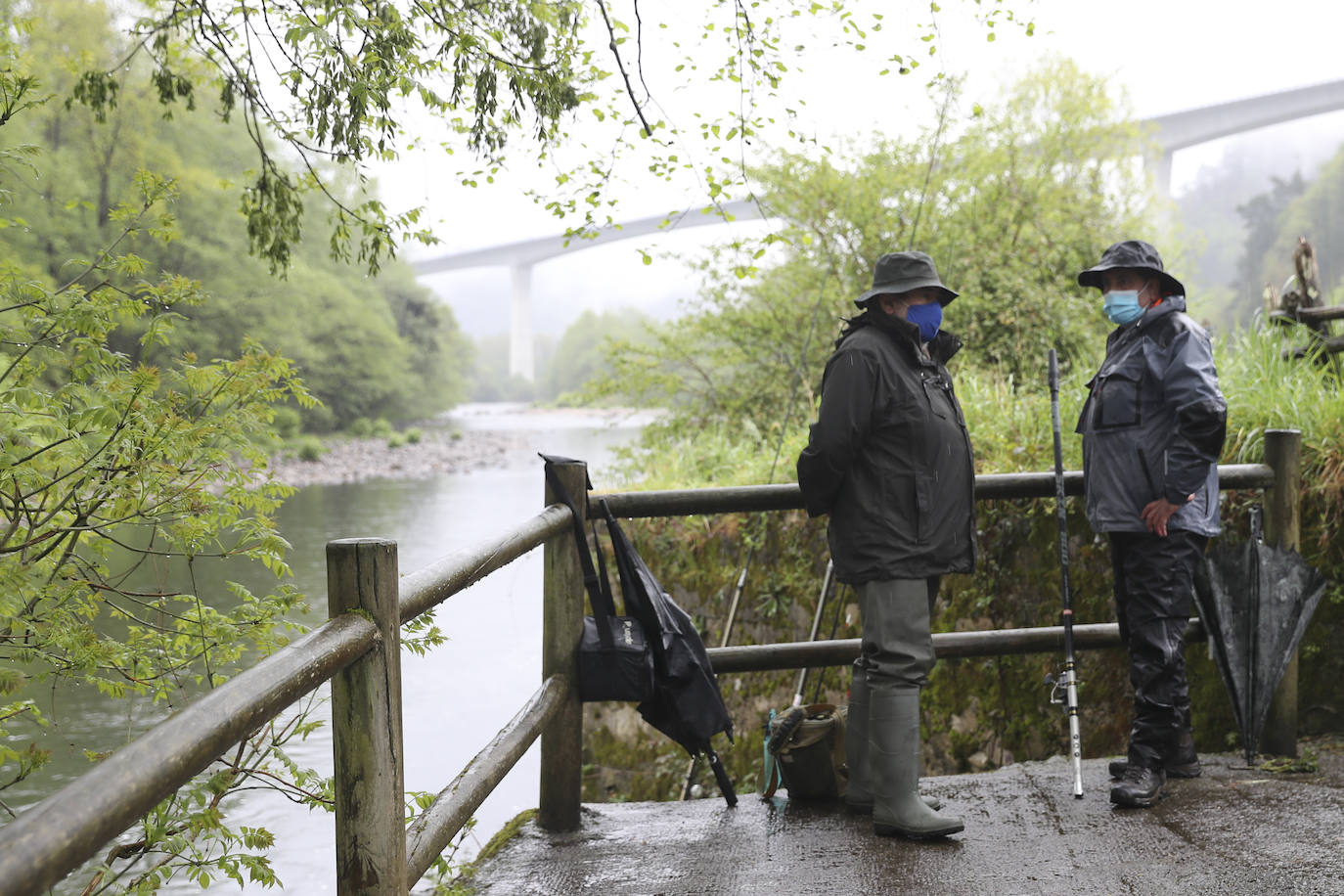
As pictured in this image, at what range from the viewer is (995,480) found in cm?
386

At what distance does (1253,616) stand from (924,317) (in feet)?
5.70

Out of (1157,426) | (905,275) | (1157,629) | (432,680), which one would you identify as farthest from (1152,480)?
(432,680)

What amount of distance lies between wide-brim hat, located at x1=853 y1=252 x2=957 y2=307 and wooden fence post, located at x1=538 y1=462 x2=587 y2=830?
1.09 m

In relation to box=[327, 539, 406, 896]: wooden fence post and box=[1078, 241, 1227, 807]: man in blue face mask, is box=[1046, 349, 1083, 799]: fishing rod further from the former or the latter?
box=[327, 539, 406, 896]: wooden fence post

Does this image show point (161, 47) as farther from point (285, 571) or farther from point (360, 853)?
point (360, 853)

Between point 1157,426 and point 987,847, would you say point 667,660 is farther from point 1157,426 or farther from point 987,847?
point 1157,426

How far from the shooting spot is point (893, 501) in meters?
3.25

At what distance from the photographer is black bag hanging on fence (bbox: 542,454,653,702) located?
11.1ft

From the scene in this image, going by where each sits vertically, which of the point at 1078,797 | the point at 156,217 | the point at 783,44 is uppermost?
the point at 783,44

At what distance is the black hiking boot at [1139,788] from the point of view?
136 inches

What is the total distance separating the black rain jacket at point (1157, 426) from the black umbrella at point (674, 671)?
4.52 feet

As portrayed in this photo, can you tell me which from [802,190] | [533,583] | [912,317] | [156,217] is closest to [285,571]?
[156,217]

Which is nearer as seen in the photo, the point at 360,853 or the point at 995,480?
the point at 360,853

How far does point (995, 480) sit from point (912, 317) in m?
0.79
